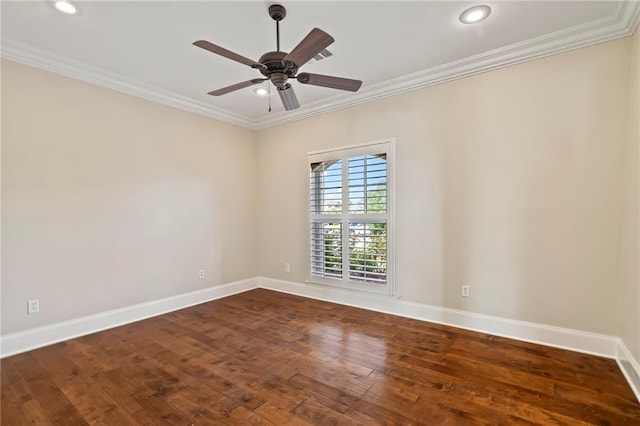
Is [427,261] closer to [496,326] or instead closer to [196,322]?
[496,326]

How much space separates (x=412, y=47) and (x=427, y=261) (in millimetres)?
2191

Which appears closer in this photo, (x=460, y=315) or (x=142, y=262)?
(x=460, y=315)

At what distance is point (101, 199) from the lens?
10.7ft

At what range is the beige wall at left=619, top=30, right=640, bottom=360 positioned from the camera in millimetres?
2152

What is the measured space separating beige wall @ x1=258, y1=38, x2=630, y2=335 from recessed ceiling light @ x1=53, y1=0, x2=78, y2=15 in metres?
2.86

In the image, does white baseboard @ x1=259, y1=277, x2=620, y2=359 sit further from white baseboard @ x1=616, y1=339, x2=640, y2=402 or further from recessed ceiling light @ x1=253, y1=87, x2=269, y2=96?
recessed ceiling light @ x1=253, y1=87, x2=269, y2=96

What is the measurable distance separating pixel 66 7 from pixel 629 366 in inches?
192

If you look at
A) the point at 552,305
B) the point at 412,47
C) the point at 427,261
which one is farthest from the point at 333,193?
the point at 552,305

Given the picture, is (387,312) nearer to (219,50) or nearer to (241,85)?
(241,85)

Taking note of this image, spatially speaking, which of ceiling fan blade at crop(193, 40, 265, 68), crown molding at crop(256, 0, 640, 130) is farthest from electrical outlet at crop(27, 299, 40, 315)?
crown molding at crop(256, 0, 640, 130)

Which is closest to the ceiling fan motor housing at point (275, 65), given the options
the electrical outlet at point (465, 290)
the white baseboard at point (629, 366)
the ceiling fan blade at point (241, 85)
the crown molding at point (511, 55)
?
the ceiling fan blade at point (241, 85)

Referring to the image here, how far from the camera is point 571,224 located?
2.65 meters

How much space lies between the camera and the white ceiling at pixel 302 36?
2254 millimetres

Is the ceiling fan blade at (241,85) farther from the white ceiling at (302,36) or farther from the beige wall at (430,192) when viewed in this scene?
the beige wall at (430,192)
